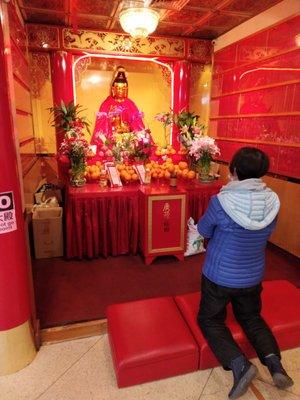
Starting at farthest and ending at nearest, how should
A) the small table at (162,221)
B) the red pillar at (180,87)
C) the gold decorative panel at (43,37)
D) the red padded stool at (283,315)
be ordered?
1. the red pillar at (180,87)
2. the gold decorative panel at (43,37)
3. the small table at (162,221)
4. the red padded stool at (283,315)

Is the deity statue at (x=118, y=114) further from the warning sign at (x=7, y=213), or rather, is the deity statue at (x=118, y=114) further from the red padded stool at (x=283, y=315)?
the red padded stool at (x=283, y=315)

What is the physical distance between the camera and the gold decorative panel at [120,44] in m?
4.30

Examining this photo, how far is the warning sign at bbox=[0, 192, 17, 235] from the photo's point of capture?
4.78 ft

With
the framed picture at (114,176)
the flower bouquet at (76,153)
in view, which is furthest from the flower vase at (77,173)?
the framed picture at (114,176)

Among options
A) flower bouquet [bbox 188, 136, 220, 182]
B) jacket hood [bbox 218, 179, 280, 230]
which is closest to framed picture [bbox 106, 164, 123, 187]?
flower bouquet [bbox 188, 136, 220, 182]

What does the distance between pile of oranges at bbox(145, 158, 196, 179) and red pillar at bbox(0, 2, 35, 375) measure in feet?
5.60

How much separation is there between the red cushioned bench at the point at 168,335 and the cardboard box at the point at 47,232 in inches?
53.0

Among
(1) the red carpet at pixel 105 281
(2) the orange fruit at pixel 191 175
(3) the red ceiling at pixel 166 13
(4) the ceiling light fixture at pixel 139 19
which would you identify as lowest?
(1) the red carpet at pixel 105 281

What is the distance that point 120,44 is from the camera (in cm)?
447

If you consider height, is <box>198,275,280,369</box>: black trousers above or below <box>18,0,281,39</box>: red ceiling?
below

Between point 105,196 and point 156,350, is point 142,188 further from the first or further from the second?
point 156,350

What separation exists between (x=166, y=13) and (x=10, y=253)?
3493mm

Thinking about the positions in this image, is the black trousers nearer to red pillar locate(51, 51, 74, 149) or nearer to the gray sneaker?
the gray sneaker

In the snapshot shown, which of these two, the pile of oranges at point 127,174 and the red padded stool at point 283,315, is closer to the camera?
the red padded stool at point 283,315
